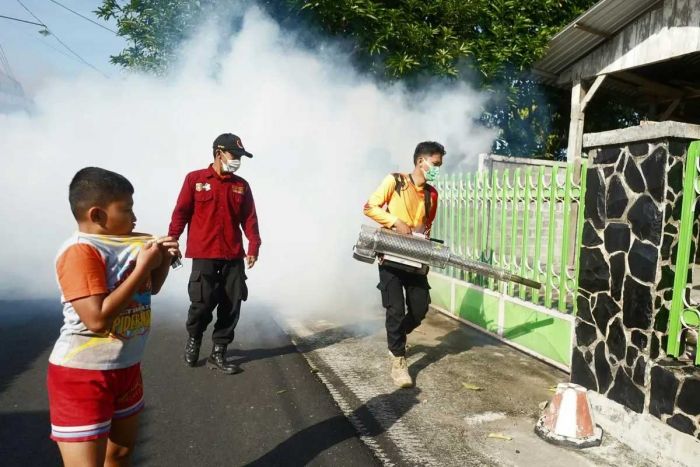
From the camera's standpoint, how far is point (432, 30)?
28.8ft

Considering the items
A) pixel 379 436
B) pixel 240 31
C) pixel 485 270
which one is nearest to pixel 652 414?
pixel 485 270

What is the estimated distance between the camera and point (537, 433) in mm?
3338

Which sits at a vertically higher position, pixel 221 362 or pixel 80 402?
pixel 80 402

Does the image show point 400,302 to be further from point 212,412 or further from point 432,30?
point 432,30

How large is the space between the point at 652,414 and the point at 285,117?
8.61 metres

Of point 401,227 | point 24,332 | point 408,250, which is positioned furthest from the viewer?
point 24,332

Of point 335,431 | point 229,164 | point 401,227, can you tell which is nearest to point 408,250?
point 401,227

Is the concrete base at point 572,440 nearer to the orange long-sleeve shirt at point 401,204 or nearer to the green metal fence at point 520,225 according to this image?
the green metal fence at point 520,225

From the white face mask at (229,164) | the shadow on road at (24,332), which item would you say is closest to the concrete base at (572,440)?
the white face mask at (229,164)

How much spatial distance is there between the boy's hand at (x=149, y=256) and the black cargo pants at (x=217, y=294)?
243cm

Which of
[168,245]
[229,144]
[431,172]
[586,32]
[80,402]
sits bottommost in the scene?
[80,402]

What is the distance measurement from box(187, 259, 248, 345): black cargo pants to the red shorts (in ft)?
7.73

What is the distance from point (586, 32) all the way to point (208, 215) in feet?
22.1

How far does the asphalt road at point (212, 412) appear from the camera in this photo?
3.01 metres
